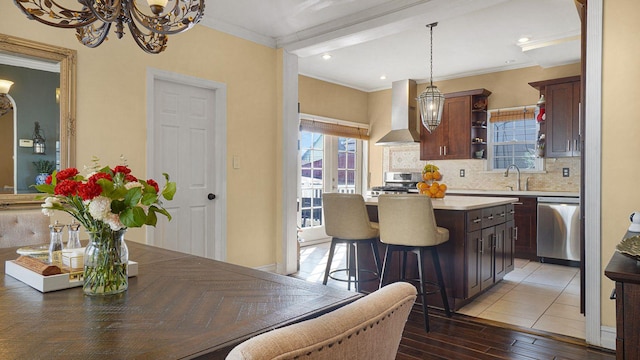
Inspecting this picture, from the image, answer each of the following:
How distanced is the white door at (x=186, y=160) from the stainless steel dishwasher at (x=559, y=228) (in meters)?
3.92

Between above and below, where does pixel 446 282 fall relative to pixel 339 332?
below

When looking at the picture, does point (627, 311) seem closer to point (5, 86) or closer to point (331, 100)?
point (5, 86)

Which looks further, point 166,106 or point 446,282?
point 166,106

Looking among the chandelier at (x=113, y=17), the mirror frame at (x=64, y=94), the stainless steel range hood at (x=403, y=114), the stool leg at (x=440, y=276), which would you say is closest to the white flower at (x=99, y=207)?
the chandelier at (x=113, y=17)

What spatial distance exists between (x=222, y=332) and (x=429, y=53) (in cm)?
495

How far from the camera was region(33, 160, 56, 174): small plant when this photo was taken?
2857mm

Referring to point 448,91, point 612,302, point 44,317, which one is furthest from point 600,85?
point 448,91

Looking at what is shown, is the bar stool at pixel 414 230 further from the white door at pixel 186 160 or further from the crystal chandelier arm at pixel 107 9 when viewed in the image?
the crystal chandelier arm at pixel 107 9

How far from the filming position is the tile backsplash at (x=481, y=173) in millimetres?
5465

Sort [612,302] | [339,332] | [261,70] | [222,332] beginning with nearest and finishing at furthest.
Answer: [339,332], [222,332], [612,302], [261,70]

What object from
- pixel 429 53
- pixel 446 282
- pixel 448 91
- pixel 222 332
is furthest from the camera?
pixel 448 91

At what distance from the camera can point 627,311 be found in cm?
112

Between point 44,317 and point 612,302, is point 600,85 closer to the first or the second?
point 612,302

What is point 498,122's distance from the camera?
609 cm
